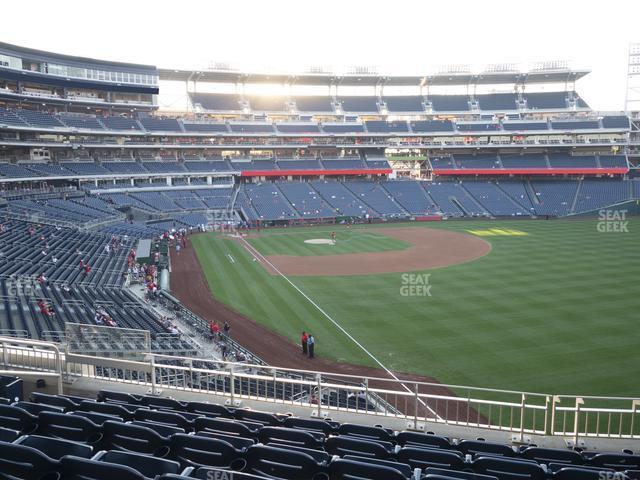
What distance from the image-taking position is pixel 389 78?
79.6m

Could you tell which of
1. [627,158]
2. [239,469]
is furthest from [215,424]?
[627,158]

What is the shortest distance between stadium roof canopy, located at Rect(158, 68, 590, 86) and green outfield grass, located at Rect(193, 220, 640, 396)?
44.8 meters

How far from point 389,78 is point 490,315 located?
6383cm

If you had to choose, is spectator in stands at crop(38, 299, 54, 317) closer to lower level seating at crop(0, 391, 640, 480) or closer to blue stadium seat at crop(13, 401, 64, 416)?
lower level seating at crop(0, 391, 640, 480)

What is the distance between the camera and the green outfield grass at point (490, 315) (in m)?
17.7

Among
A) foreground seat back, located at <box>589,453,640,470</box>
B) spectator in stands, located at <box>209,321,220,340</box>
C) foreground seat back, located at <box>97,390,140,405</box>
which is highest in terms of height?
foreground seat back, located at <box>97,390,140,405</box>

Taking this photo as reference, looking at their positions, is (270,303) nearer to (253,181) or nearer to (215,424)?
(215,424)

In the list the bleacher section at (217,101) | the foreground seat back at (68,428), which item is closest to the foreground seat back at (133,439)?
the foreground seat back at (68,428)

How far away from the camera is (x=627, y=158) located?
74.4m

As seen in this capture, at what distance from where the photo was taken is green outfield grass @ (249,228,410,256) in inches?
1671

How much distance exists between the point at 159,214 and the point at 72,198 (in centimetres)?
912

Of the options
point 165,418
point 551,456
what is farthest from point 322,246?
point 551,456

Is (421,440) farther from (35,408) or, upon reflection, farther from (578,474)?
(35,408)

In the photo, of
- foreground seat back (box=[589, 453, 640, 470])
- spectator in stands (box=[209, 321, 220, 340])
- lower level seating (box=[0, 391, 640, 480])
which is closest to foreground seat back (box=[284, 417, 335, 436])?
lower level seating (box=[0, 391, 640, 480])
